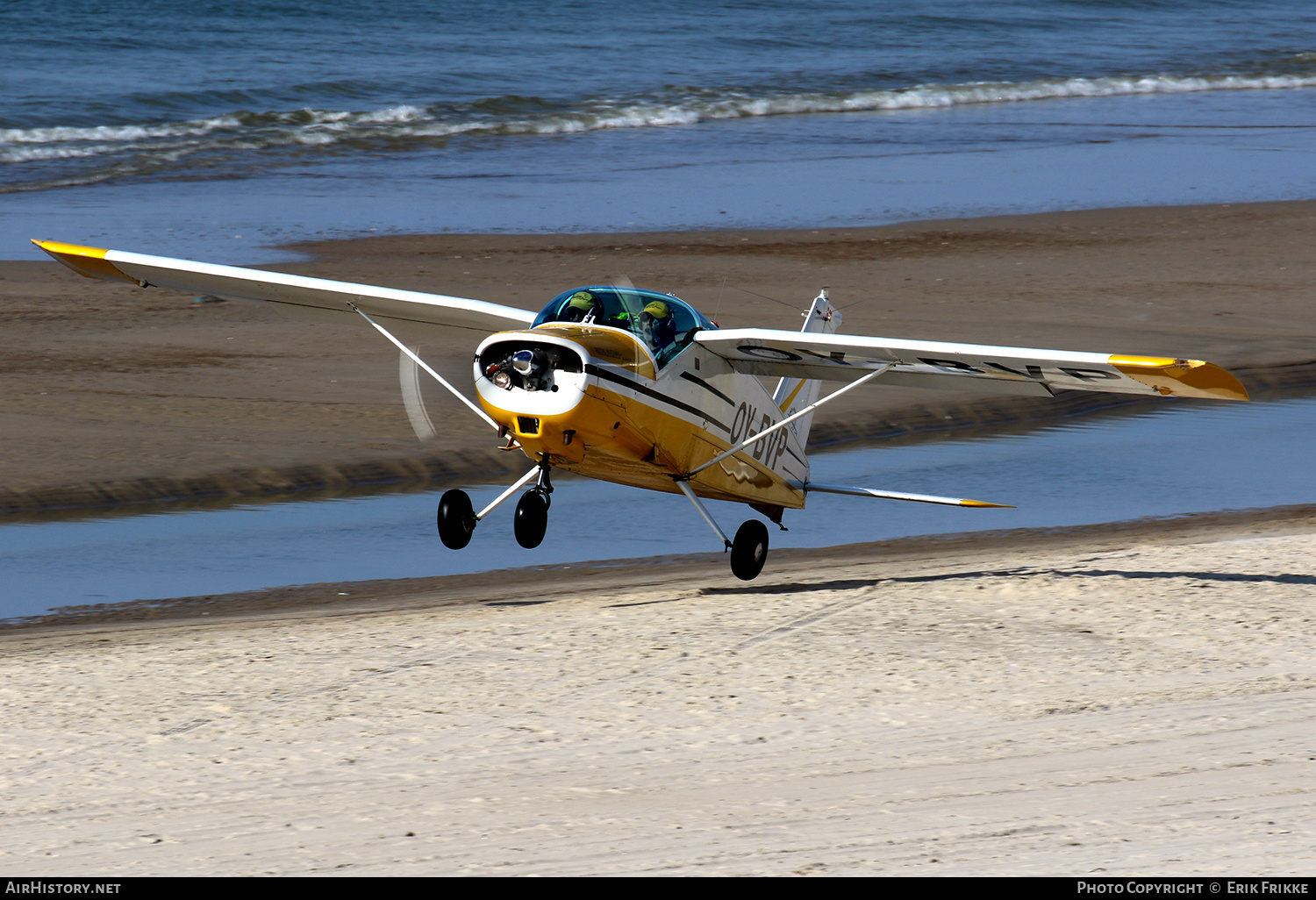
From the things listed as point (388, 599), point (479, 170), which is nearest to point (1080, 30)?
point (479, 170)

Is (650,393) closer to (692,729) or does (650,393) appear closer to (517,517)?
(517,517)

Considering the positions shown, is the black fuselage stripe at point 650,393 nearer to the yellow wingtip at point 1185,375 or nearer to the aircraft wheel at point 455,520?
the aircraft wheel at point 455,520

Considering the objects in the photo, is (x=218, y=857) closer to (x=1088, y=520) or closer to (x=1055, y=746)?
(x=1055, y=746)

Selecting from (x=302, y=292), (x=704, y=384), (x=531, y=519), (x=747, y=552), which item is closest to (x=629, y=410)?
(x=531, y=519)

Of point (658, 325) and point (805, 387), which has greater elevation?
point (658, 325)

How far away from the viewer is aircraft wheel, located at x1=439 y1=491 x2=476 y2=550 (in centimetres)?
1166

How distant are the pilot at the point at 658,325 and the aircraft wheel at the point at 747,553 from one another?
175 cm

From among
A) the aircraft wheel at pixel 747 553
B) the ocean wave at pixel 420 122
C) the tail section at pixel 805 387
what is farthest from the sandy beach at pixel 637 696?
the ocean wave at pixel 420 122

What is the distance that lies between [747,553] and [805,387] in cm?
242

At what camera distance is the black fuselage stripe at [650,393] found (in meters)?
11.0

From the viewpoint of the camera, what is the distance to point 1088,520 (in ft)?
50.7

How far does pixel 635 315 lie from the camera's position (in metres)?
11.6

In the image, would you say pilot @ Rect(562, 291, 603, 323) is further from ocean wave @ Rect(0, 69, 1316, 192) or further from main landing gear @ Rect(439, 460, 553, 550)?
ocean wave @ Rect(0, 69, 1316, 192)

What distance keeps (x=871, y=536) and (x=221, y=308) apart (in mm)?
10655
